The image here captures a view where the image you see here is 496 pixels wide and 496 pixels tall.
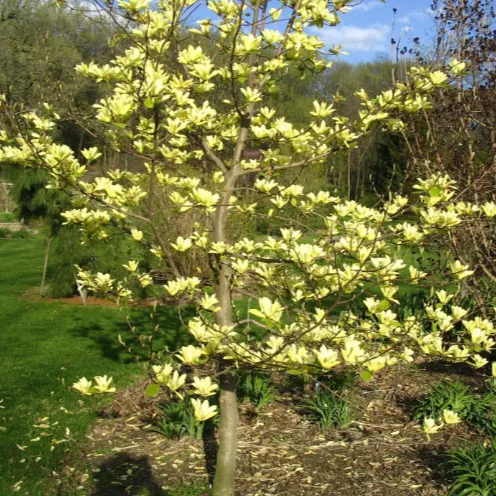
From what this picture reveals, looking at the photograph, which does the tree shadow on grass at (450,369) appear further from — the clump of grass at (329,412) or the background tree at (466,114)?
the clump of grass at (329,412)

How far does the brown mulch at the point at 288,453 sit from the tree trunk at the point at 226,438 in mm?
507

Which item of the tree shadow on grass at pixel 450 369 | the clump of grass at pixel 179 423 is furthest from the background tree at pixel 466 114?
the clump of grass at pixel 179 423

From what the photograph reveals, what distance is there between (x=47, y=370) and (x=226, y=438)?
3.26m

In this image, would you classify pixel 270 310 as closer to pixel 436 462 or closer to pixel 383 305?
pixel 383 305

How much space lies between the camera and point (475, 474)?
313 cm

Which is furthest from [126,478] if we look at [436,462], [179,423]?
[436,462]

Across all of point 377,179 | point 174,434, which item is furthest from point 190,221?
point 377,179

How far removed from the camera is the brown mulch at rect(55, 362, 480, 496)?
3508 mm

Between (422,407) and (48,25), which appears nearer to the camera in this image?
(422,407)

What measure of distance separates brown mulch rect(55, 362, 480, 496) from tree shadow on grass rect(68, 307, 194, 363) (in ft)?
4.86

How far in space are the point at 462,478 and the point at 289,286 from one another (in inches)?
54.5

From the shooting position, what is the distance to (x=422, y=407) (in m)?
4.33

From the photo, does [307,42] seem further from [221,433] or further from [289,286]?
[221,433]

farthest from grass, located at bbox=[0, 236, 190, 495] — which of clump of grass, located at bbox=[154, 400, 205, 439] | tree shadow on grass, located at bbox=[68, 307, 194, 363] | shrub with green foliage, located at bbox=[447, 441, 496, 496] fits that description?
shrub with green foliage, located at bbox=[447, 441, 496, 496]
